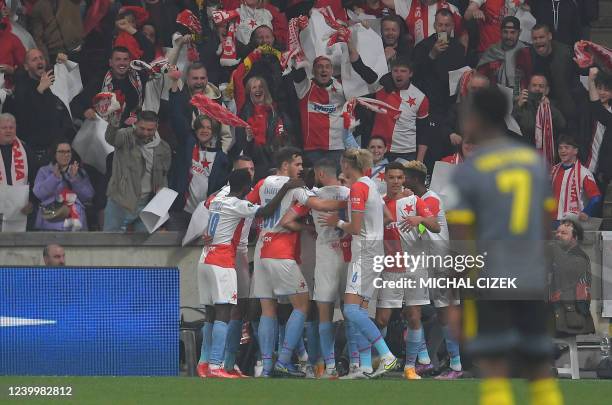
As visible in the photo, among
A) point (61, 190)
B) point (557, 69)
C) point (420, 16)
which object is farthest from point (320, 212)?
point (420, 16)

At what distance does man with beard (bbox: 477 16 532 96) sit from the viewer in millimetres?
17875

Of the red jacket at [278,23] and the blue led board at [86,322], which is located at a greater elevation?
the red jacket at [278,23]

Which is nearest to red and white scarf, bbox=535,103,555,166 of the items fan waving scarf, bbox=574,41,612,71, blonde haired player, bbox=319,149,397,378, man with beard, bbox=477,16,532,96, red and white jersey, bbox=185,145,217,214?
man with beard, bbox=477,16,532,96

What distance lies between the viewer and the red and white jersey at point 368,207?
13.4 m

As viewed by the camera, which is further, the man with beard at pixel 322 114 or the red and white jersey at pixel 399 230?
the man with beard at pixel 322 114

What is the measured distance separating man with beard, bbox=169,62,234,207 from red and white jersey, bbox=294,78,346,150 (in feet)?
3.26

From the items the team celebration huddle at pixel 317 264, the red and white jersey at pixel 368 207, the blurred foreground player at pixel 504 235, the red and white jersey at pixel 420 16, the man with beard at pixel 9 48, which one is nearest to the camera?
the blurred foreground player at pixel 504 235

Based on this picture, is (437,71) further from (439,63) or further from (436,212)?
(436,212)

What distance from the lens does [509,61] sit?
1792 cm

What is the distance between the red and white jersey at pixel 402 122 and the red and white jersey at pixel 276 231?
342cm

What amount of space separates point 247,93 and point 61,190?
8.22 feet

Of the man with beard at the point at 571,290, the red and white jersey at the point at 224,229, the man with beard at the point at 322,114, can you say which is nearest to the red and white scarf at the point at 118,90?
the man with beard at the point at 322,114

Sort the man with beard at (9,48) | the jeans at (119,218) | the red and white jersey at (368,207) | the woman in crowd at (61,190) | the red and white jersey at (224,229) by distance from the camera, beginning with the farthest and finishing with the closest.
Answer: the man with beard at (9,48)
the jeans at (119,218)
the woman in crowd at (61,190)
the red and white jersey at (224,229)
the red and white jersey at (368,207)

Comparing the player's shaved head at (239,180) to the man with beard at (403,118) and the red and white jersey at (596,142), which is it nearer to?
the man with beard at (403,118)
